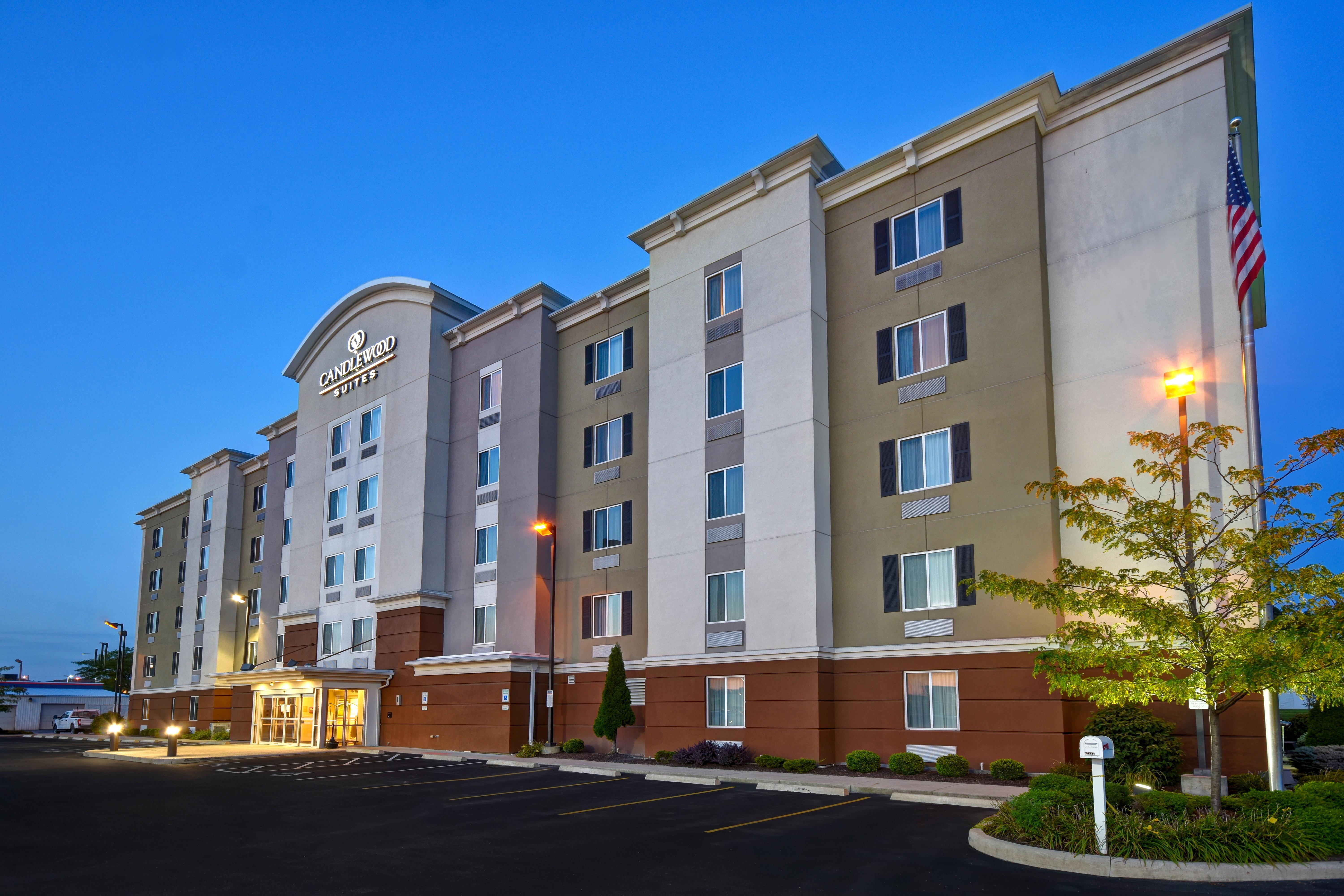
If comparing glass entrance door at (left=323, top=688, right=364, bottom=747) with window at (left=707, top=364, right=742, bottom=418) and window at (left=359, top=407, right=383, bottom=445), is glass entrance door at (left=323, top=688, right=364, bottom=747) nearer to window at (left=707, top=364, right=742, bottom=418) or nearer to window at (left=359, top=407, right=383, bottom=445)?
window at (left=359, top=407, right=383, bottom=445)

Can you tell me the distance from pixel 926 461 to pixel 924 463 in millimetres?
70

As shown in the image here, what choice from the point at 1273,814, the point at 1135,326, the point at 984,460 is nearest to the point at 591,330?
the point at 984,460

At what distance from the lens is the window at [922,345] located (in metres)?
26.9

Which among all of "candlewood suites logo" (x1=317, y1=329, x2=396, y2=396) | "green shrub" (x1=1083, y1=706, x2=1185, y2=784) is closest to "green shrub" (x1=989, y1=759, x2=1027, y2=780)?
"green shrub" (x1=1083, y1=706, x2=1185, y2=784)

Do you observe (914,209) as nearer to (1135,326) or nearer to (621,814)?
(1135,326)

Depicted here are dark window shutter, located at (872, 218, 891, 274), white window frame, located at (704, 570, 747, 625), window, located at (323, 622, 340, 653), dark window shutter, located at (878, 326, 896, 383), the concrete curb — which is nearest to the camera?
the concrete curb

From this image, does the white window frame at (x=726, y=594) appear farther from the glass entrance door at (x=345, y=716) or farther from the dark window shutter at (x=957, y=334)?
the glass entrance door at (x=345, y=716)

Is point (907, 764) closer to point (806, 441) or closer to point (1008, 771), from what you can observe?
point (1008, 771)

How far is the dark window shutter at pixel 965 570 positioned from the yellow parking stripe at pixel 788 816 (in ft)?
21.2

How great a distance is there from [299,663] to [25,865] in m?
32.4

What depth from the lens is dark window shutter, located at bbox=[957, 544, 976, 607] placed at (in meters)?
24.8

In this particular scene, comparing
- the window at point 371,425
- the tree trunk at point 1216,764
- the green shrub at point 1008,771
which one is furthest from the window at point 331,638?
the tree trunk at point 1216,764

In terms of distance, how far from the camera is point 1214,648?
540 inches

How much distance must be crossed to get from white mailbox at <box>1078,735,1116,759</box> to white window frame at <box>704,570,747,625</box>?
16.5 m
